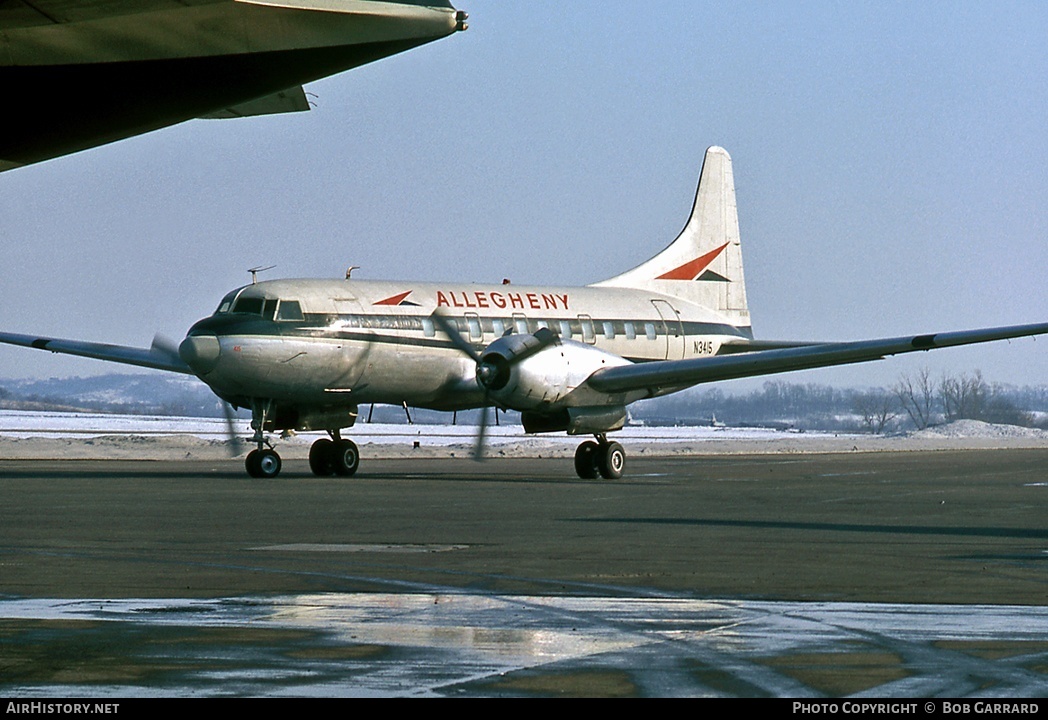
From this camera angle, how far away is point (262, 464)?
30.3 metres

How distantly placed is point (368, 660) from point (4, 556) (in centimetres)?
742

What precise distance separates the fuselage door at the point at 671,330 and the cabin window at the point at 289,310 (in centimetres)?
955

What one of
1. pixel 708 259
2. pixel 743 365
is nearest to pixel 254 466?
pixel 743 365

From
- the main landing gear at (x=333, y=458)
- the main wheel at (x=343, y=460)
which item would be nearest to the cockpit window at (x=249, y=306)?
the main landing gear at (x=333, y=458)

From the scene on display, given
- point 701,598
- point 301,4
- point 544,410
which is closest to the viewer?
point 301,4

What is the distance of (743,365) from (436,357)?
643cm

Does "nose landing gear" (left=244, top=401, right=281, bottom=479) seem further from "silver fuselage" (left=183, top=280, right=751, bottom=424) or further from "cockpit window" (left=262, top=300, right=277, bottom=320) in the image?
"cockpit window" (left=262, top=300, right=277, bottom=320)

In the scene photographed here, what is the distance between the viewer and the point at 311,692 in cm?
746

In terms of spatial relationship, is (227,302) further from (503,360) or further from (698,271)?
(698,271)

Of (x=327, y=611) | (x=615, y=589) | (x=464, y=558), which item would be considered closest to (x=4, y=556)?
(x=464, y=558)

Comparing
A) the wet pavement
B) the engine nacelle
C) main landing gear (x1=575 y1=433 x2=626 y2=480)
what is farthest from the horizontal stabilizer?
main landing gear (x1=575 y1=433 x2=626 y2=480)

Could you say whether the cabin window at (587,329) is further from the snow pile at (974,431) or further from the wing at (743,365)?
the snow pile at (974,431)

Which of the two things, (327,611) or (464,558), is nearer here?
(327,611)
